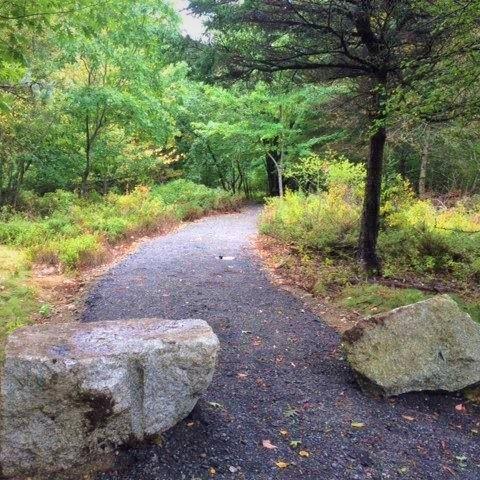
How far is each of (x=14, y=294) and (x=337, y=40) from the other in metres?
6.19

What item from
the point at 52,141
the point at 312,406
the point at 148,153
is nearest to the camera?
the point at 312,406

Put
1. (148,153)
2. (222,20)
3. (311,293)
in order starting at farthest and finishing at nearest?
(148,153) → (311,293) → (222,20)

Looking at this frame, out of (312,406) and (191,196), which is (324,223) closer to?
(312,406)

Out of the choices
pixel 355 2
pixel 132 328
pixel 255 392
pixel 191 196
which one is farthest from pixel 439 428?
pixel 191 196

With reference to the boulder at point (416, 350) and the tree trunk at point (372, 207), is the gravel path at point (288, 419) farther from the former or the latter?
the tree trunk at point (372, 207)

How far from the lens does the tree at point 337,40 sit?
582 cm

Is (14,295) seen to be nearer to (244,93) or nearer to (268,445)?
(268,445)

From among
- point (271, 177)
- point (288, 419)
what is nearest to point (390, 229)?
point (288, 419)

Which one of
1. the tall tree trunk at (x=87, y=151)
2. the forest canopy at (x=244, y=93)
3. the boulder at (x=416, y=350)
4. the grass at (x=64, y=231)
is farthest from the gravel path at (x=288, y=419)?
the tall tree trunk at (x=87, y=151)

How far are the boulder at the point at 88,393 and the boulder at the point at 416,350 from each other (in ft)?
5.59

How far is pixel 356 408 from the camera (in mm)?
3850

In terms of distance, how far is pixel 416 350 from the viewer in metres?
4.13

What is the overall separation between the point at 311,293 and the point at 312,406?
135 inches

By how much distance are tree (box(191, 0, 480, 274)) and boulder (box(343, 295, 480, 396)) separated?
8.07 ft
